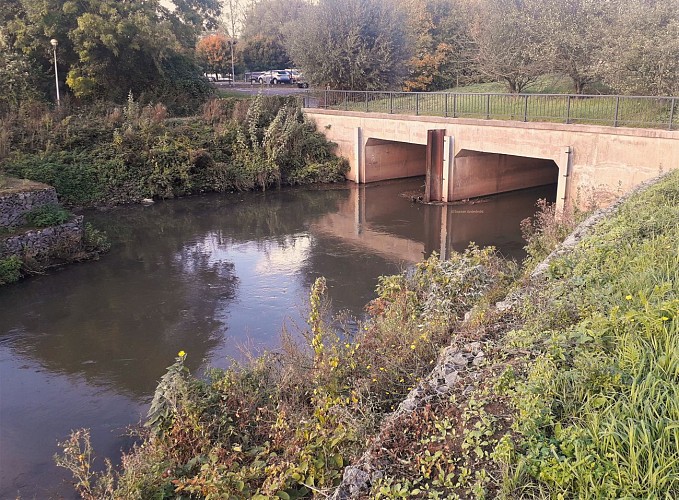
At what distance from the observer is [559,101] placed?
66.6ft

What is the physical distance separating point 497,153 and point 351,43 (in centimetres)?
1167

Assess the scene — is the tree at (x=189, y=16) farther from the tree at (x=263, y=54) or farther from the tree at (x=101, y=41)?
the tree at (x=263, y=54)

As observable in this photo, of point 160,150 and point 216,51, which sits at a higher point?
point 216,51

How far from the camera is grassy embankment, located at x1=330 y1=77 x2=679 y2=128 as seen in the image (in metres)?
16.8

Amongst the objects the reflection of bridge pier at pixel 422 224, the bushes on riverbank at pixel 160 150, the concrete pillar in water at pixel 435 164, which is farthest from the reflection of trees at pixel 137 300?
the concrete pillar in water at pixel 435 164

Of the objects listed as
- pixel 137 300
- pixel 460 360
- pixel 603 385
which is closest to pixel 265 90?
pixel 137 300

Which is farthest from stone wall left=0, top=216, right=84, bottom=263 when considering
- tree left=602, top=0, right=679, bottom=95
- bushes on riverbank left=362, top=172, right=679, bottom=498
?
tree left=602, top=0, right=679, bottom=95

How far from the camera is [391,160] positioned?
2742 centimetres

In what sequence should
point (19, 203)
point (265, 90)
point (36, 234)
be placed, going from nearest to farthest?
1. point (36, 234)
2. point (19, 203)
3. point (265, 90)

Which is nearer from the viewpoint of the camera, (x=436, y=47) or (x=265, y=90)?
(x=265, y=90)

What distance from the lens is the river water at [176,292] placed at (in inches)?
341

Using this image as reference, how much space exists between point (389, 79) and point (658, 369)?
95.8 feet

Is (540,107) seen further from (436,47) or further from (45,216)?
(436,47)

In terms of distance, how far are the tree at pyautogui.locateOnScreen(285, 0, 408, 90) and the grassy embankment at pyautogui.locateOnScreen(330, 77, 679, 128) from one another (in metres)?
1.94
